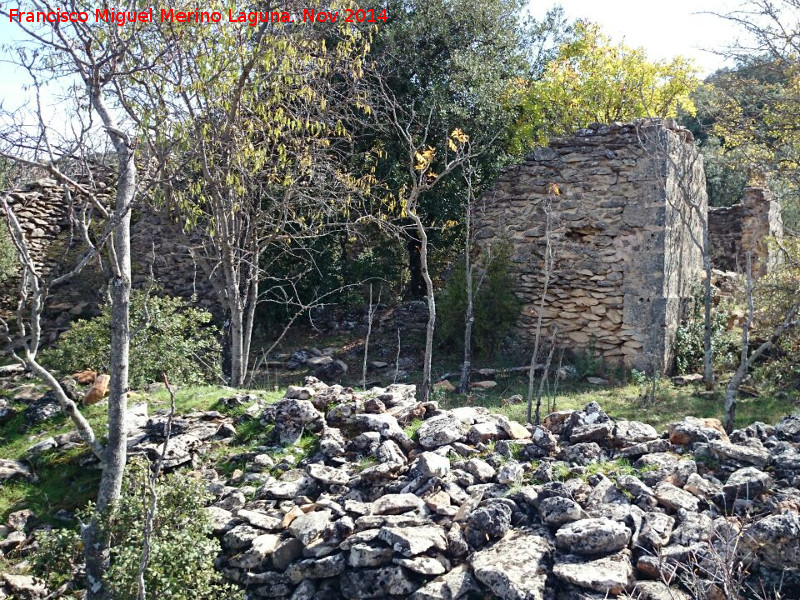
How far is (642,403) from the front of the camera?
8.31 metres

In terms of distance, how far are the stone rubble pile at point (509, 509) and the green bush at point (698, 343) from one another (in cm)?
393

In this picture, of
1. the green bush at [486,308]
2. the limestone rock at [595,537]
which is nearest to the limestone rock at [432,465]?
the limestone rock at [595,537]

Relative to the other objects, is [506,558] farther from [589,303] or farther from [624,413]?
[589,303]

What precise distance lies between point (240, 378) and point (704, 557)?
514 cm

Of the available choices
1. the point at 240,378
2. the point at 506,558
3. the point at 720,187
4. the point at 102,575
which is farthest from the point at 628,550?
the point at 720,187

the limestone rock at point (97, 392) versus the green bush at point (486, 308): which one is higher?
the green bush at point (486, 308)

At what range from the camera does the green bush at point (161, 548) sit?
392 cm

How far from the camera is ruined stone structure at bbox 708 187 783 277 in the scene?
13.9 meters

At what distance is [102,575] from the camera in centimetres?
410

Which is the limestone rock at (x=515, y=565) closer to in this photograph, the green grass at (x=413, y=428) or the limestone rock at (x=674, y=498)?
the limestone rock at (x=674, y=498)

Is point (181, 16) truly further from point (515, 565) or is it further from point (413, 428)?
point (515, 565)

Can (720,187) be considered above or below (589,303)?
above

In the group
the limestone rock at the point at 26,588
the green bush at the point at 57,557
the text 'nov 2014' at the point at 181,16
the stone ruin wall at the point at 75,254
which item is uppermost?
the text 'nov 2014' at the point at 181,16

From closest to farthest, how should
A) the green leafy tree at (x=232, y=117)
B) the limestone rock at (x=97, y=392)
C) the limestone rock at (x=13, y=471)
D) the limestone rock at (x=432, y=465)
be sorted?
1. the limestone rock at (x=432, y=465)
2. the limestone rock at (x=13, y=471)
3. the limestone rock at (x=97, y=392)
4. the green leafy tree at (x=232, y=117)
